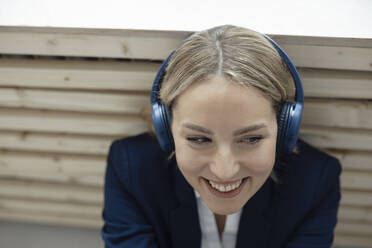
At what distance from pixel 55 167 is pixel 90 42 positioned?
0.89 meters

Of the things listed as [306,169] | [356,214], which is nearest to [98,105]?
[306,169]

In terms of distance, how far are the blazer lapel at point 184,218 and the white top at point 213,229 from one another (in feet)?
0.14

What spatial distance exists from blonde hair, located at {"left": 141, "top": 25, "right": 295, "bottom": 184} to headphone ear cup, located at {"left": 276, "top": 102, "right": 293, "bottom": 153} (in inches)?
0.9

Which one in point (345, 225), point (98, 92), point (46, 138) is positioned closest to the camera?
point (98, 92)

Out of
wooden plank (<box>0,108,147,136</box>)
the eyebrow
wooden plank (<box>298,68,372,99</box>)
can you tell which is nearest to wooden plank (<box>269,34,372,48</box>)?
wooden plank (<box>298,68,372,99</box>)

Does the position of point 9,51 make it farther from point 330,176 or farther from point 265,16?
point 330,176

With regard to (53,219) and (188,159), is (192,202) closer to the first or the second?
(188,159)

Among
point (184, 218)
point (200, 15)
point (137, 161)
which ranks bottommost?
point (184, 218)

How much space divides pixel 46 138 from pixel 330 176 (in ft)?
4.63

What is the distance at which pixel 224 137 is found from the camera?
919 millimetres

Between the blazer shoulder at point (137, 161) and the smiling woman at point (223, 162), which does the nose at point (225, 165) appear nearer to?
the smiling woman at point (223, 162)

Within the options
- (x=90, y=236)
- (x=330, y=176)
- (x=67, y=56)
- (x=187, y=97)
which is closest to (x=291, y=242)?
(x=330, y=176)

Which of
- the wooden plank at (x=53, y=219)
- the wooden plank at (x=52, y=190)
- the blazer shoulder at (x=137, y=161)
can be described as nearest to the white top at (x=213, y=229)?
the blazer shoulder at (x=137, y=161)

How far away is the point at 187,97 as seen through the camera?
91 centimetres
